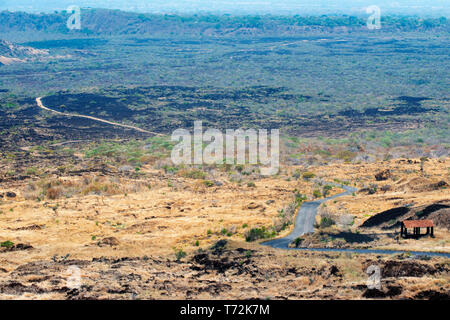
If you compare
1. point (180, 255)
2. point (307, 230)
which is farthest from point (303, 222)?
point (180, 255)

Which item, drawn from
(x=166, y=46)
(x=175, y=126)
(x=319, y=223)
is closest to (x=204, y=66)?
(x=166, y=46)

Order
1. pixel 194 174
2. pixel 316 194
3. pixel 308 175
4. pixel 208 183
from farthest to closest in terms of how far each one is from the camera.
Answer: pixel 194 174
pixel 308 175
pixel 208 183
pixel 316 194

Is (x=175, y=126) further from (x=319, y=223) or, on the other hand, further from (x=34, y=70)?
(x=34, y=70)

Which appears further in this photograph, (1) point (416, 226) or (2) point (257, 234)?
(2) point (257, 234)

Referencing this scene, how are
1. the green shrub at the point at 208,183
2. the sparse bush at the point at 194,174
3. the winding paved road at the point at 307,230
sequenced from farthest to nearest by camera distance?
1. the sparse bush at the point at 194,174
2. the green shrub at the point at 208,183
3. the winding paved road at the point at 307,230

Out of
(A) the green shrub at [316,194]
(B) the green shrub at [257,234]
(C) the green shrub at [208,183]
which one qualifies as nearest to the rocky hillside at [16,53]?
(C) the green shrub at [208,183]

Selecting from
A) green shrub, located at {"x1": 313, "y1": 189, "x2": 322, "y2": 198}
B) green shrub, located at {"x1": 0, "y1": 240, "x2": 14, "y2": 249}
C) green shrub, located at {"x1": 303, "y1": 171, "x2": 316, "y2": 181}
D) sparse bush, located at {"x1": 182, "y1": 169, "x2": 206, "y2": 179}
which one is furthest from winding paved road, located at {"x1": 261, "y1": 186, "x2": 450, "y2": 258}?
sparse bush, located at {"x1": 182, "y1": 169, "x2": 206, "y2": 179}

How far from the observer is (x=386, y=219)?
27.2m

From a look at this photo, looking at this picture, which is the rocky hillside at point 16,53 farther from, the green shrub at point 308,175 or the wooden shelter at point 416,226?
the wooden shelter at point 416,226

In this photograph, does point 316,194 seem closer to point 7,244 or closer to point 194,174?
point 194,174

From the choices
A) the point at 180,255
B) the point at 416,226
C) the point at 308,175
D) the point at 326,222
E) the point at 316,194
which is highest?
the point at 416,226

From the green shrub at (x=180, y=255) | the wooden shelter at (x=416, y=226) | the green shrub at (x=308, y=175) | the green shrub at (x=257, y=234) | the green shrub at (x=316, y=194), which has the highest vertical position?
the wooden shelter at (x=416, y=226)

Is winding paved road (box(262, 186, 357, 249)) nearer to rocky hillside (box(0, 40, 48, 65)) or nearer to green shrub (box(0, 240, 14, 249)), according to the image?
green shrub (box(0, 240, 14, 249))

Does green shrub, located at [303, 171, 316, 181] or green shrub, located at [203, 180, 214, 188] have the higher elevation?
green shrub, located at [303, 171, 316, 181]
